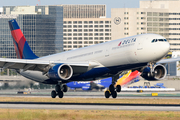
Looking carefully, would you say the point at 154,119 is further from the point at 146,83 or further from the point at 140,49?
the point at 146,83

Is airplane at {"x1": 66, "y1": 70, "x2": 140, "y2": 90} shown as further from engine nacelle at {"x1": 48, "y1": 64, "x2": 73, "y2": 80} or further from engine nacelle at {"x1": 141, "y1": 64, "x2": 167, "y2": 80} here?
engine nacelle at {"x1": 48, "y1": 64, "x2": 73, "y2": 80}

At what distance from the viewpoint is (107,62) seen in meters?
47.8

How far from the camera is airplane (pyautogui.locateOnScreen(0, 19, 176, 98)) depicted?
43.5 metres

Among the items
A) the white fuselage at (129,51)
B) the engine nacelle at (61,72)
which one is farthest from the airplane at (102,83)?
the engine nacelle at (61,72)

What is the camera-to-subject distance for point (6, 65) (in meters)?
51.2

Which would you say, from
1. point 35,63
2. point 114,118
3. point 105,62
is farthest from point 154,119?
point 35,63

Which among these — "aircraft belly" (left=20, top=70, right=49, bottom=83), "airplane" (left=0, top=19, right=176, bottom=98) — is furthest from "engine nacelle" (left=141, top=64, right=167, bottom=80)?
"aircraft belly" (left=20, top=70, right=49, bottom=83)

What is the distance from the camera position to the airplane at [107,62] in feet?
143

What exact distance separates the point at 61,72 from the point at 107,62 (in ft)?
22.4

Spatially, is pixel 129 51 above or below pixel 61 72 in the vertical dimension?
above

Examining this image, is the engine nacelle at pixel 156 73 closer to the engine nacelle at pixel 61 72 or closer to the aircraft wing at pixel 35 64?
the aircraft wing at pixel 35 64

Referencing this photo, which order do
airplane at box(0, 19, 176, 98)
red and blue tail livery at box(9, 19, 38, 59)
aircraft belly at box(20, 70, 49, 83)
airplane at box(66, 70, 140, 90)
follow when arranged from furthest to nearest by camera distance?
airplane at box(66, 70, 140, 90), red and blue tail livery at box(9, 19, 38, 59), aircraft belly at box(20, 70, 49, 83), airplane at box(0, 19, 176, 98)

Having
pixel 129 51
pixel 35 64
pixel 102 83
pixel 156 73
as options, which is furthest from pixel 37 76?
pixel 102 83

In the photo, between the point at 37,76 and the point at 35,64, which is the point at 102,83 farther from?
the point at 35,64
